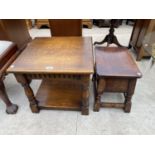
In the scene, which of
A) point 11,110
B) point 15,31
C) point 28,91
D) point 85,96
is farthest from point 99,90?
point 15,31

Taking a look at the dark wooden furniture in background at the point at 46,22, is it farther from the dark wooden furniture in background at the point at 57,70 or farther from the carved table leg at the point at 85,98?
the carved table leg at the point at 85,98

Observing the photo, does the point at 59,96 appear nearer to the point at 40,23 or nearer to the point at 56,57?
the point at 56,57

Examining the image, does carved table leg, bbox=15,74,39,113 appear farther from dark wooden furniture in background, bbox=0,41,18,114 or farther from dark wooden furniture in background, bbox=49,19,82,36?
dark wooden furniture in background, bbox=49,19,82,36

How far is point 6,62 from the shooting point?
126 cm

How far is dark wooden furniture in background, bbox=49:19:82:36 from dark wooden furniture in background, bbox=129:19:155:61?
0.89 meters

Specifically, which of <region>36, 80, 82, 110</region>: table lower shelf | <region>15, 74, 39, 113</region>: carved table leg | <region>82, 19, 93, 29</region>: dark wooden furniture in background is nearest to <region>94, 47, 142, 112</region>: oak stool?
<region>36, 80, 82, 110</region>: table lower shelf

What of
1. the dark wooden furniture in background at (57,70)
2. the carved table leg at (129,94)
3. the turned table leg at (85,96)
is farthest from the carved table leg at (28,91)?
the carved table leg at (129,94)

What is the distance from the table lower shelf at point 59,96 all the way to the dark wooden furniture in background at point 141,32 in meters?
1.17

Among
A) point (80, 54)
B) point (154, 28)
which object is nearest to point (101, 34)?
point (154, 28)

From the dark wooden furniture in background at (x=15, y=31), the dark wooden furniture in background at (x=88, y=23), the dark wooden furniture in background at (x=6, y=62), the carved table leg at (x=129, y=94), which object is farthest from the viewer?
the dark wooden furniture in background at (x=88, y=23)

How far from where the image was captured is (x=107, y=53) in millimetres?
1297

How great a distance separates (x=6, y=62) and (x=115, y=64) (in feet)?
3.24

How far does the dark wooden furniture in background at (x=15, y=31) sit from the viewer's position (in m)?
1.93
